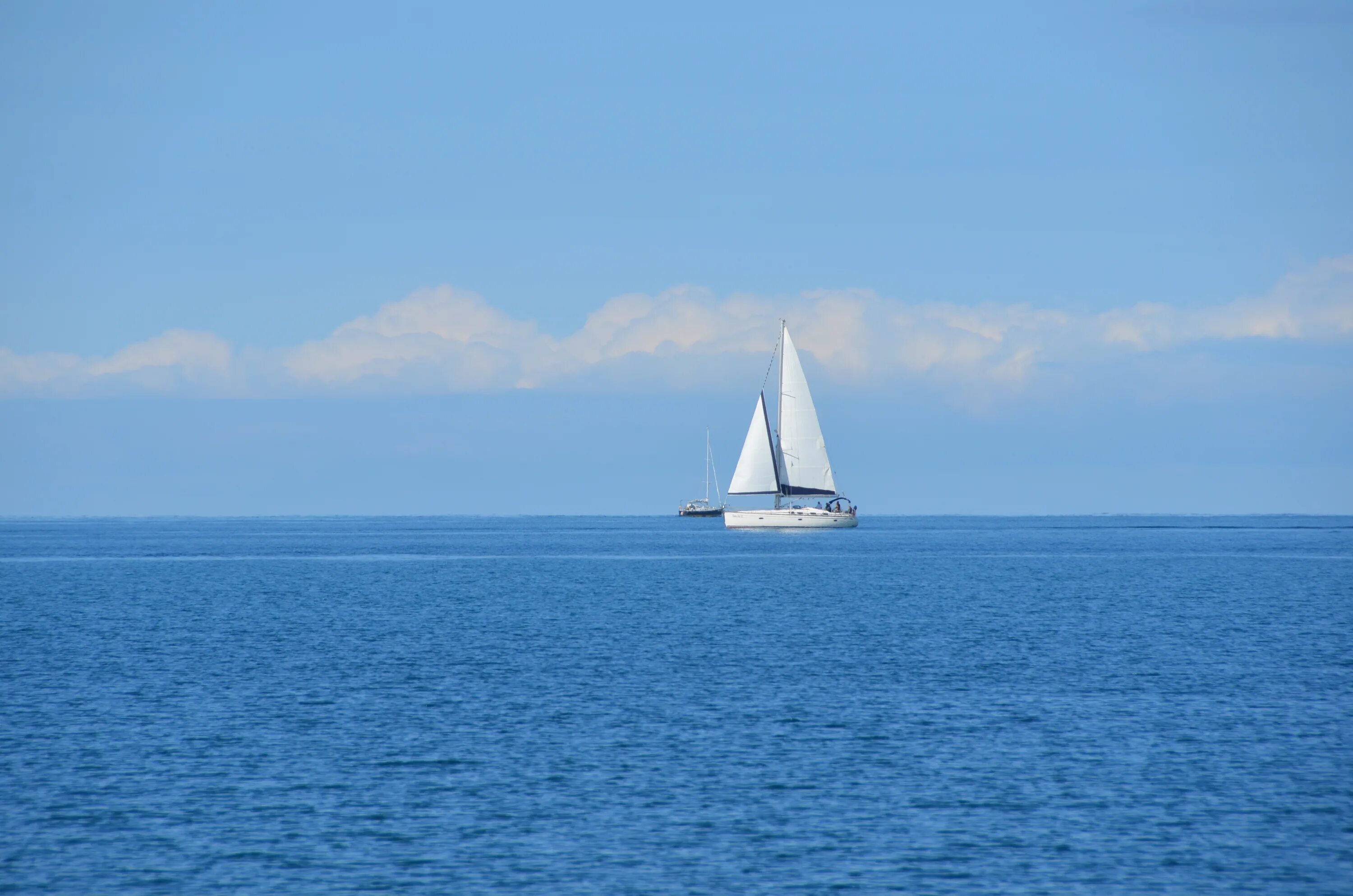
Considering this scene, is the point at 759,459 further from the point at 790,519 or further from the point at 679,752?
the point at 679,752

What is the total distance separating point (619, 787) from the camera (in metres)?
30.4

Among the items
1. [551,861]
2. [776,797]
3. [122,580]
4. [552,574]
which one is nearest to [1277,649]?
[776,797]

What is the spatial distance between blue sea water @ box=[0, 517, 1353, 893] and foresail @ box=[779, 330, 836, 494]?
330 feet

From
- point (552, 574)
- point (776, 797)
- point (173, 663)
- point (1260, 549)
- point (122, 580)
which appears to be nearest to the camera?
point (776, 797)

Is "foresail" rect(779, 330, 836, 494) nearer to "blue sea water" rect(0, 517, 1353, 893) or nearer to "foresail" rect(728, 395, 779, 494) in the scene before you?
"foresail" rect(728, 395, 779, 494)

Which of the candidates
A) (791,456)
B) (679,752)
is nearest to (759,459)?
(791,456)

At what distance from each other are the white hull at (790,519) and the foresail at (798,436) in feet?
25.7

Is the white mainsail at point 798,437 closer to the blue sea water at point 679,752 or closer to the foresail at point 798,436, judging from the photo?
the foresail at point 798,436

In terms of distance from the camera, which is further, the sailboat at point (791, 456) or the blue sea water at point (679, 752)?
the sailboat at point (791, 456)

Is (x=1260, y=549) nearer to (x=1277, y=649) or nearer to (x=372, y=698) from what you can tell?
(x=1277, y=649)

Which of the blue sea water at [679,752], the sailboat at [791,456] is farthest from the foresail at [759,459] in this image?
the blue sea water at [679,752]

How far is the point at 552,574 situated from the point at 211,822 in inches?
3628

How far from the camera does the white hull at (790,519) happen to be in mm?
187375

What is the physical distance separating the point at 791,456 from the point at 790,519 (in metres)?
15.0
